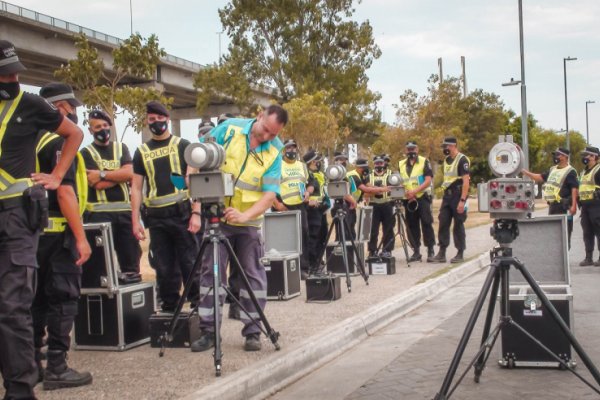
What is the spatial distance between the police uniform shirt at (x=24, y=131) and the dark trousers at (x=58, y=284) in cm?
113

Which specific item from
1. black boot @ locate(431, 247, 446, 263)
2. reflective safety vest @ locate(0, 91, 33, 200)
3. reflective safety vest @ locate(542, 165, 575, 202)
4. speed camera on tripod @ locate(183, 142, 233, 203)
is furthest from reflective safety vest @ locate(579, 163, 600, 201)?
reflective safety vest @ locate(0, 91, 33, 200)

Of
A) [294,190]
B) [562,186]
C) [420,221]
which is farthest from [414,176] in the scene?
[294,190]

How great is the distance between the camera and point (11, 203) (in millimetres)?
4617

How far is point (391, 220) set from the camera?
14.0m

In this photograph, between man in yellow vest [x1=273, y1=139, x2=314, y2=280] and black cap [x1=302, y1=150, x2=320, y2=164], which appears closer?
man in yellow vest [x1=273, y1=139, x2=314, y2=280]

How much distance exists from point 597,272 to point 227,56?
1620 inches

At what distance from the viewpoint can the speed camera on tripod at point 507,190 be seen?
17.6 ft

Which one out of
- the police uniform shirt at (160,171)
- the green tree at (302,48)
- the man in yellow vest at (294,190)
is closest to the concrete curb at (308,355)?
the police uniform shirt at (160,171)

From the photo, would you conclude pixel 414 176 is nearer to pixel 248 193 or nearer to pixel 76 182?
pixel 248 193

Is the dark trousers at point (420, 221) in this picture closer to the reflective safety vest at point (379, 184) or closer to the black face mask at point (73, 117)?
the reflective safety vest at point (379, 184)

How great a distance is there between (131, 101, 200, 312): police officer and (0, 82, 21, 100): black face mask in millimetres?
2727

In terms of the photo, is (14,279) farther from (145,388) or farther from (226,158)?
(226,158)

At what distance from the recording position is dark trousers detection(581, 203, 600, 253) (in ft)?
45.0

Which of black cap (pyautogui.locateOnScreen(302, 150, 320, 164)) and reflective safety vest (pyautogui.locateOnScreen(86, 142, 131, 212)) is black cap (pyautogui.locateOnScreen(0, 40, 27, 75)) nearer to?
reflective safety vest (pyautogui.locateOnScreen(86, 142, 131, 212))
